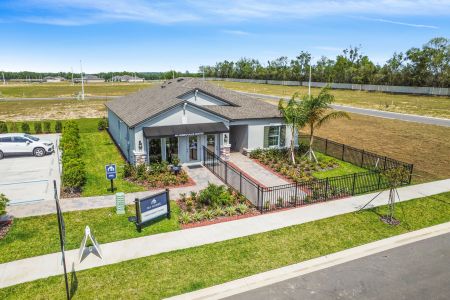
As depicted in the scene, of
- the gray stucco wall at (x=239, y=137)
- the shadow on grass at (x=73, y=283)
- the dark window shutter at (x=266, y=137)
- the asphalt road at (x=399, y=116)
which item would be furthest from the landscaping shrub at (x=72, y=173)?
the asphalt road at (x=399, y=116)

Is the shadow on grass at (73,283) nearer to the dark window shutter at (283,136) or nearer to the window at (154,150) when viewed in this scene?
the window at (154,150)

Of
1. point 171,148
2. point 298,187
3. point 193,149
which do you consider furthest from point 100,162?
point 298,187

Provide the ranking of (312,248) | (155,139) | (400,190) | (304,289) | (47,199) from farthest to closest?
(155,139)
(400,190)
(47,199)
(312,248)
(304,289)

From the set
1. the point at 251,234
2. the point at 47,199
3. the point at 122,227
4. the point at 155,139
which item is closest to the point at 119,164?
the point at 155,139

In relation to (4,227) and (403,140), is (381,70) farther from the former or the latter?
(4,227)

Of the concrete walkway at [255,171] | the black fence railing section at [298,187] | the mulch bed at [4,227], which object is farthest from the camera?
the concrete walkway at [255,171]

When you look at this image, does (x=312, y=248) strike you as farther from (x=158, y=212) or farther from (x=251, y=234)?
(x=158, y=212)

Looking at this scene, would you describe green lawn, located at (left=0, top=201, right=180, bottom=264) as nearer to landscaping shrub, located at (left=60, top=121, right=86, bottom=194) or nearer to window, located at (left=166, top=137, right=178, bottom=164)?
landscaping shrub, located at (left=60, top=121, right=86, bottom=194)
